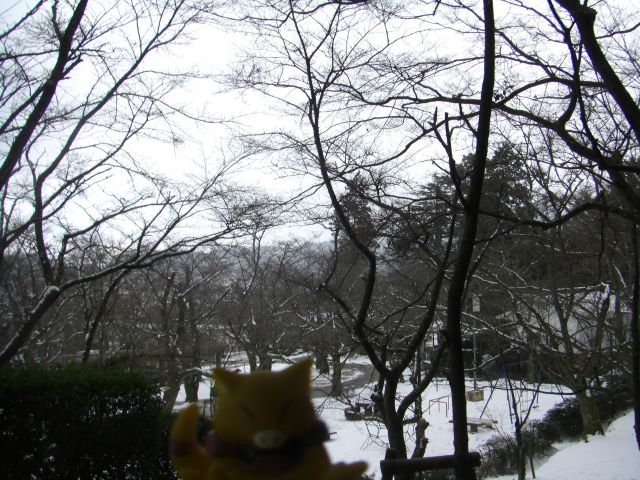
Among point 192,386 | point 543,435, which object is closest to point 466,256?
point 192,386

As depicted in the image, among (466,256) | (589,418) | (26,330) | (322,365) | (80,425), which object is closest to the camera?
(466,256)

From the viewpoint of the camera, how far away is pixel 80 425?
3.97 meters

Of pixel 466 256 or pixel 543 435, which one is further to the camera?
pixel 543 435

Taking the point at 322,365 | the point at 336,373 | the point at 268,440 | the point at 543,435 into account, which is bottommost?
the point at 543,435

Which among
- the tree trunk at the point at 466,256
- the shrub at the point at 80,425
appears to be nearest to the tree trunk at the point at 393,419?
the tree trunk at the point at 466,256

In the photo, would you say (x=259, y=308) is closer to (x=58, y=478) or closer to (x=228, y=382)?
(x=58, y=478)

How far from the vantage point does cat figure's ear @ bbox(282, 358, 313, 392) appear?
110cm

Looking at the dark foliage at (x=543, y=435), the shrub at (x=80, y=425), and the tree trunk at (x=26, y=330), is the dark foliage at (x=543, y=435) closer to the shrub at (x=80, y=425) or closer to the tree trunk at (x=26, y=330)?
the shrub at (x=80, y=425)

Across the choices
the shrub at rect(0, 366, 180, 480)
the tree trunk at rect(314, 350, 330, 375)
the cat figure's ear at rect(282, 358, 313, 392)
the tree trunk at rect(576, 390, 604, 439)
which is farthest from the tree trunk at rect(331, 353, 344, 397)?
the tree trunk at rect(576, 390, 604, 439)

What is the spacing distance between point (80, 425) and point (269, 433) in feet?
11.9

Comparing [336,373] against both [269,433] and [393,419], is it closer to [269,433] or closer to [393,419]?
[393,419]

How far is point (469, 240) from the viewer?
5.83ft

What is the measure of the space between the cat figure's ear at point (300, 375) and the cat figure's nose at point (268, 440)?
114mm

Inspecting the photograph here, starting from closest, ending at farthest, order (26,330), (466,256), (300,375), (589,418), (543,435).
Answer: (300,375) < (466,256) < (26,330) < (589,418) < (543,435)
